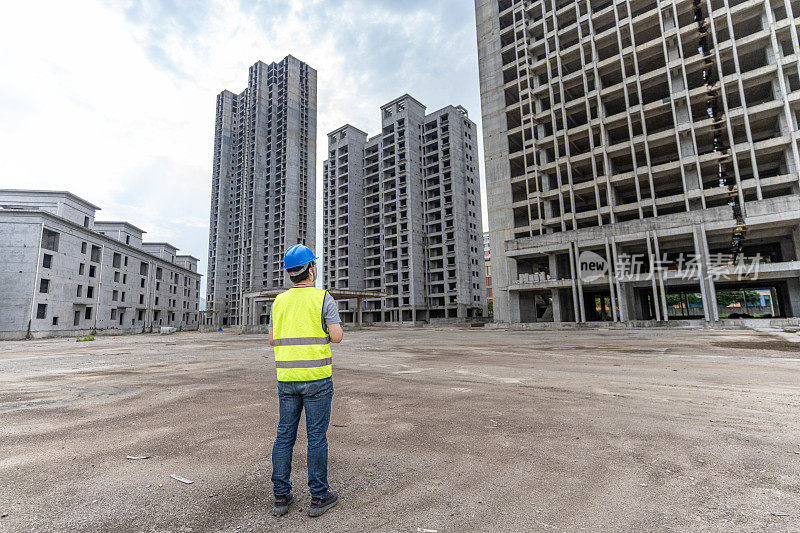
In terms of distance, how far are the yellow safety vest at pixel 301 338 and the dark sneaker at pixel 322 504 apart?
84 cm

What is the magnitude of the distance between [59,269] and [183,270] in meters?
34.9

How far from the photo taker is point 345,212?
87438 mm

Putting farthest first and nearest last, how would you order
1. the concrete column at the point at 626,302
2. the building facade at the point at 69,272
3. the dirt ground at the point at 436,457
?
the building facade at the point at 69,272
the concrete column at the point at 626,302
the dirt ground at the point at 436,457

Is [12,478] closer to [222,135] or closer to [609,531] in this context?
[609,531]

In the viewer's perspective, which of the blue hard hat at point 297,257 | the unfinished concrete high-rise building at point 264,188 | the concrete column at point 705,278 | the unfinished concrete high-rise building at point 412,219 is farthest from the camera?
the unfinished concrete high-rise building at point 264,188

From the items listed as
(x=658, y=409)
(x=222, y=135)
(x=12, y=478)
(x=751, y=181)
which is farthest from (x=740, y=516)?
(x=222, y=135)

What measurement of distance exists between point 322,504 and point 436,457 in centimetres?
136

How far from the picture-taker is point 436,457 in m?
3.62

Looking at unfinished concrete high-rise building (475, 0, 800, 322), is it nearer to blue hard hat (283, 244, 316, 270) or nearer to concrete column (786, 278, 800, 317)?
concrete column (786, 278, 800, 317)

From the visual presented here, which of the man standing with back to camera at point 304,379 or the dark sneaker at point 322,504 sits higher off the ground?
Result: the man standing with back to camera at point 304,379

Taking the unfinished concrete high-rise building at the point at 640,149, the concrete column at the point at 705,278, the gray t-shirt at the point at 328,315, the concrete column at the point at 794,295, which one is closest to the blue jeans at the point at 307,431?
the gray t-shirt at the point at 328,315

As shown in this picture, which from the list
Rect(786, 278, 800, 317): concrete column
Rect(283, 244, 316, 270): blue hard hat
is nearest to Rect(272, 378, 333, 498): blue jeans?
Rect(283, 244, 316, 270): blue hard hat

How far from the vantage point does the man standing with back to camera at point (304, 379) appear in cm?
266

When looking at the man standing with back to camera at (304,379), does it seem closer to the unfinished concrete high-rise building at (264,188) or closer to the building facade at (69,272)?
the building facade at (69,272)
